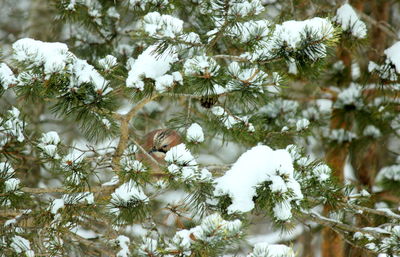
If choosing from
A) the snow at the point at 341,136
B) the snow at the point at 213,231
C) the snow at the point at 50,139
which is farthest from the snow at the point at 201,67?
the snow at the point at 341,136

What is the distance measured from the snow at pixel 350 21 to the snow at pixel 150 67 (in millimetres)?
1689

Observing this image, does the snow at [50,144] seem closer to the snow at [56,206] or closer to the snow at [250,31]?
the snow at [56,206]

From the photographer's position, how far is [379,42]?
576 cm

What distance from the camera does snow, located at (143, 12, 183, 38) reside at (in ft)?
8.13

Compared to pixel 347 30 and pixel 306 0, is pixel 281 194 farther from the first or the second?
pixel 306 0

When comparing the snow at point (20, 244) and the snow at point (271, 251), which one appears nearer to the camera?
the snow at point (271, 251)

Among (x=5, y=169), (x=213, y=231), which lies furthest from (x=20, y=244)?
(x=213, y=231)

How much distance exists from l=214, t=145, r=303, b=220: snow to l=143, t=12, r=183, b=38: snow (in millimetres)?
738

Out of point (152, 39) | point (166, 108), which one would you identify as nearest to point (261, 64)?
point (152, 39)

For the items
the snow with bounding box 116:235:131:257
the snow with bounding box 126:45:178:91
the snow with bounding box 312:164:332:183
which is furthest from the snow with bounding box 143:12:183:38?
the snow with bounding box 116:235:131:257

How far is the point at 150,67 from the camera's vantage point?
270 cm

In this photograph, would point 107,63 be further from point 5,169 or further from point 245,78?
point 5,169

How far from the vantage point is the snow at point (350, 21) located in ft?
12.8

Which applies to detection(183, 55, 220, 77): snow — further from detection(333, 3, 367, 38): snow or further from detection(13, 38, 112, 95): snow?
detection(333, 3, 367, 38): snow
